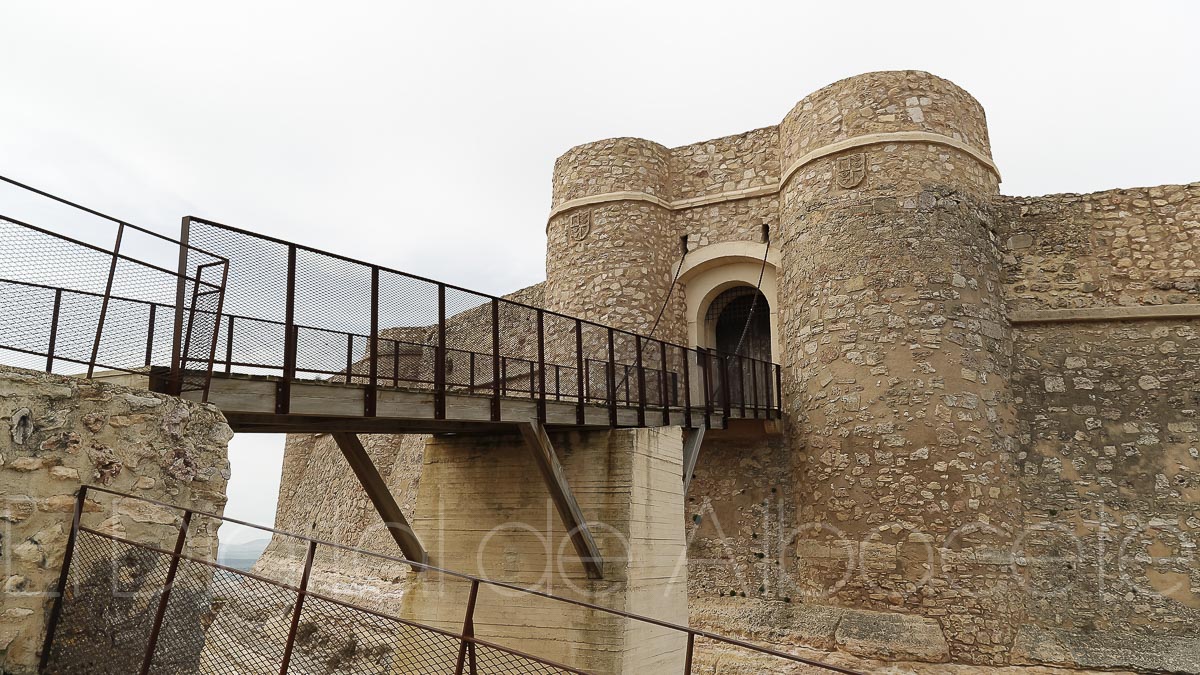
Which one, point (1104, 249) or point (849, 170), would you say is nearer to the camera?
point (1104, 249)

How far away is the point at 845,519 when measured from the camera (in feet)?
36.6

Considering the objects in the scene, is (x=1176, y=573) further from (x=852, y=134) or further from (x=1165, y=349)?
(x=852, y=134)

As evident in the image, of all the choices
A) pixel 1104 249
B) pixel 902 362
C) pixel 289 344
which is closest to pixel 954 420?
pixel 902 362

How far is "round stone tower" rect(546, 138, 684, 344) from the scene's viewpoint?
46.3ft

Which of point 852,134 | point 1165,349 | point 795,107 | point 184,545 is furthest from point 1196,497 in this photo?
point 184,545

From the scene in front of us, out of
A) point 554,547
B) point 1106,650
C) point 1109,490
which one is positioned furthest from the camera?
point 1109,490

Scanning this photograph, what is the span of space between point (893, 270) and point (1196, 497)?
4.59 meters

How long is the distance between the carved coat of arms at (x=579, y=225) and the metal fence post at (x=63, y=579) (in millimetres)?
10743

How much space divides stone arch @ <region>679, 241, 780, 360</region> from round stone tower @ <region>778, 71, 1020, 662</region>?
1.03 metres

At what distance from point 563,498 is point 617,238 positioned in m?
6.52

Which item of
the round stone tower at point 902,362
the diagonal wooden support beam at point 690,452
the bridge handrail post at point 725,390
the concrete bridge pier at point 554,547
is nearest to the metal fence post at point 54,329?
the concrete bridge pier at point 554,547

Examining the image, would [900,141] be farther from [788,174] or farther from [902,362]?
[902,362]

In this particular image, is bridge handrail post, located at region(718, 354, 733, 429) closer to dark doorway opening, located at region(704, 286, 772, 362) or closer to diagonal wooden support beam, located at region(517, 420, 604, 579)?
dark doorway opening, located at region(704, 286, 772, 362)

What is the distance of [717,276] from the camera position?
47.4 feet
